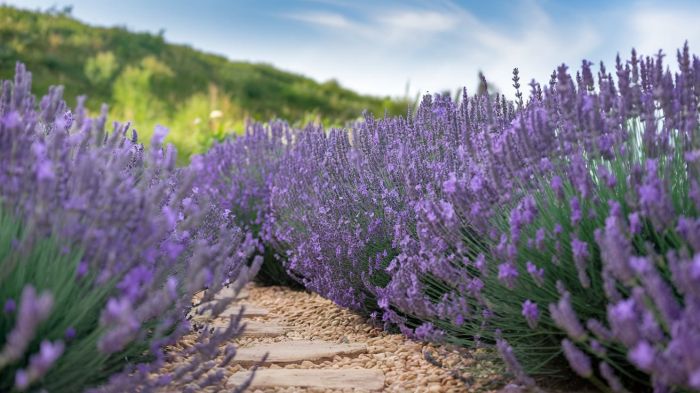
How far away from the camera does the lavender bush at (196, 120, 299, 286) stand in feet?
18.7

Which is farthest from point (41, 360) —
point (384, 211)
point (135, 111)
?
point (135, 111)

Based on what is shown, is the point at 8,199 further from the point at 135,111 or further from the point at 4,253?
the point at 135,111

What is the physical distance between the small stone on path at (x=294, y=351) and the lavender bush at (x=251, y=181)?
176cm

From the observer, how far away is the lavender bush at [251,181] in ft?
18.7

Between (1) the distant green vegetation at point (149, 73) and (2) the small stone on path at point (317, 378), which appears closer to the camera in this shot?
(2) the small stone on path at point (317, 378)

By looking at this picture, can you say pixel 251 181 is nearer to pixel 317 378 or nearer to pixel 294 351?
pixel 294 351

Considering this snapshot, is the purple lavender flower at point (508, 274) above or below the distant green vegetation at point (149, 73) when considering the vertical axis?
below

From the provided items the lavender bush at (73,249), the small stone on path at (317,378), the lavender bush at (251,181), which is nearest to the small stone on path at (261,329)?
the small stone on path at (317,378)

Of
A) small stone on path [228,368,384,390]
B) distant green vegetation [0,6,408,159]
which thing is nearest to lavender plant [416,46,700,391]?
small stone on path [228,368,384,390]

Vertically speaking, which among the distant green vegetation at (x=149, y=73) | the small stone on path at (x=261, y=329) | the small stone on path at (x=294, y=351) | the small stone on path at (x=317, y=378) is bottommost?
the small stone on path at (x=261, y=329)

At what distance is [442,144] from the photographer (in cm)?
382

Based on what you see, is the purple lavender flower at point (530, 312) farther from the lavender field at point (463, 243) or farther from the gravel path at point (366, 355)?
the gravel path at point (366, 355)

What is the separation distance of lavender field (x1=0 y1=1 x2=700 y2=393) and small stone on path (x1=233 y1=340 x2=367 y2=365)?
0.33 meters

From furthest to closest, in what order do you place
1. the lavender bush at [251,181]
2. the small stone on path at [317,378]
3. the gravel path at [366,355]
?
1. the lavender bush at [251,181]
2. the small stone on path at [317,378]
3. the gravel path at [366,355]
